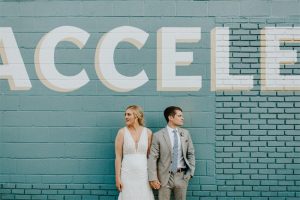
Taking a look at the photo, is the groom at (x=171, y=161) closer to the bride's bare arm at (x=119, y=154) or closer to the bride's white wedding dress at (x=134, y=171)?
the bride's white wedding dress at (x=134, y=171)

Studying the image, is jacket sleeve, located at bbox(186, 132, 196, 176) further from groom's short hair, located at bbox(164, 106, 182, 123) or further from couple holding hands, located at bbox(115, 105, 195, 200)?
groom's short hair, located at bbox(164, 106, 182, 123)

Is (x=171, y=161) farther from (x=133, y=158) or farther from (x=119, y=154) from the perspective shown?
(x=119, y=154)

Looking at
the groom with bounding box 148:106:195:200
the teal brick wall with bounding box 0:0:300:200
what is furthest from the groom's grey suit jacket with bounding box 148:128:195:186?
the teal brick wall with bounding box 0:0:300:200

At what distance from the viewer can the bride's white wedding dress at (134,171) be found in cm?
636

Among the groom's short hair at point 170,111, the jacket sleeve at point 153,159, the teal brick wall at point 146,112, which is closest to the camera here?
the jacket sleeve at point 153,159

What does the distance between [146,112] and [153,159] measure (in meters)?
0.92

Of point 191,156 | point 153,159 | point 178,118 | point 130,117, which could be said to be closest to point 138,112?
point 130,117

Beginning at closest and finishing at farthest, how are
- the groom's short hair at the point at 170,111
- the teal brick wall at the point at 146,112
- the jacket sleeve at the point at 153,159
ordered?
the jacket sleeve at the point at 153,159 < the groom's short hair at the point at 170,111 < the teal brick wall at the point at 146,112

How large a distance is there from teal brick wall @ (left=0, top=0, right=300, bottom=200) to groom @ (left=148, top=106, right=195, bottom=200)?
622 mm

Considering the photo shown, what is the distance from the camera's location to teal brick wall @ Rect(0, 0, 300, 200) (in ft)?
23.0

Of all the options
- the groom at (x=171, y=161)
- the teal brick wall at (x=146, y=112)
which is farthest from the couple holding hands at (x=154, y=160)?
the teal brick wall at (x=146, y=112)

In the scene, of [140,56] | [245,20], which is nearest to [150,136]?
[140,56]

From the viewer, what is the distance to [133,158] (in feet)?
21.0

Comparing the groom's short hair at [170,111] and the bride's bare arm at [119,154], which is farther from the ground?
Answer: the groom's short hair at [170,111]
